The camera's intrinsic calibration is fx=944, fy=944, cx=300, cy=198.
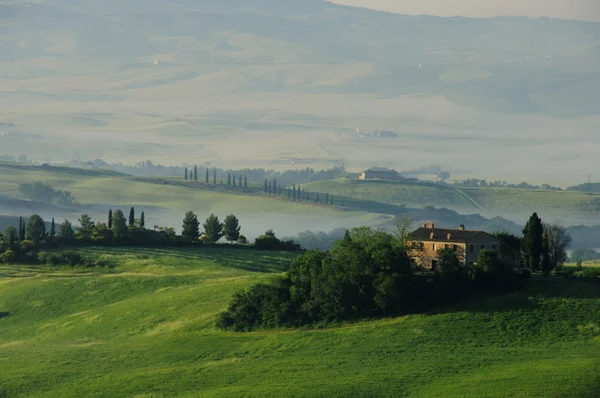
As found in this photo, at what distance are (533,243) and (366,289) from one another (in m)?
23.2

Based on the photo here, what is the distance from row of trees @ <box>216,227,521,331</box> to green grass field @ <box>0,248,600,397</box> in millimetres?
2341

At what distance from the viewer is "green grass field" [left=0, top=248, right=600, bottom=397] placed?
249 feet

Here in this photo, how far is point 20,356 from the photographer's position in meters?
98.6

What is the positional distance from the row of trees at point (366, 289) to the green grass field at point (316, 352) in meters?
2.34

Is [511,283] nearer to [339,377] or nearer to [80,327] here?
[339,377]

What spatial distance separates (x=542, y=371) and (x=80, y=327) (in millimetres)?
58456

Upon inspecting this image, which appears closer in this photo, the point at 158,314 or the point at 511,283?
the point at 511,283

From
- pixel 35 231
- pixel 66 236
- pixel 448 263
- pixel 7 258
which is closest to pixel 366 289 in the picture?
pixel 448 263

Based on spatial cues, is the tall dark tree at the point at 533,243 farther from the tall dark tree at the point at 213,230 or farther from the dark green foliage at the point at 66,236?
the tall dark tree at the point at 213,230

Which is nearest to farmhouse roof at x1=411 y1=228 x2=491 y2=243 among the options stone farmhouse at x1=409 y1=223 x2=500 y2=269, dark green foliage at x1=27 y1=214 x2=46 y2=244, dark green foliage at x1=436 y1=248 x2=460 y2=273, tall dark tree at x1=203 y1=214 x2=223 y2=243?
stone farmhouse at x1=409 y1=223 x2=500 y2=269

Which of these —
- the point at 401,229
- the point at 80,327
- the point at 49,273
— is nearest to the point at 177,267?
the point at 49,273

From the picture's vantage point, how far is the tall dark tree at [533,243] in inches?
4279

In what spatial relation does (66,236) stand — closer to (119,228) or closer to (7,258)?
(119,228)

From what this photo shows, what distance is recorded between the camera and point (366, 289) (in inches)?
3839
